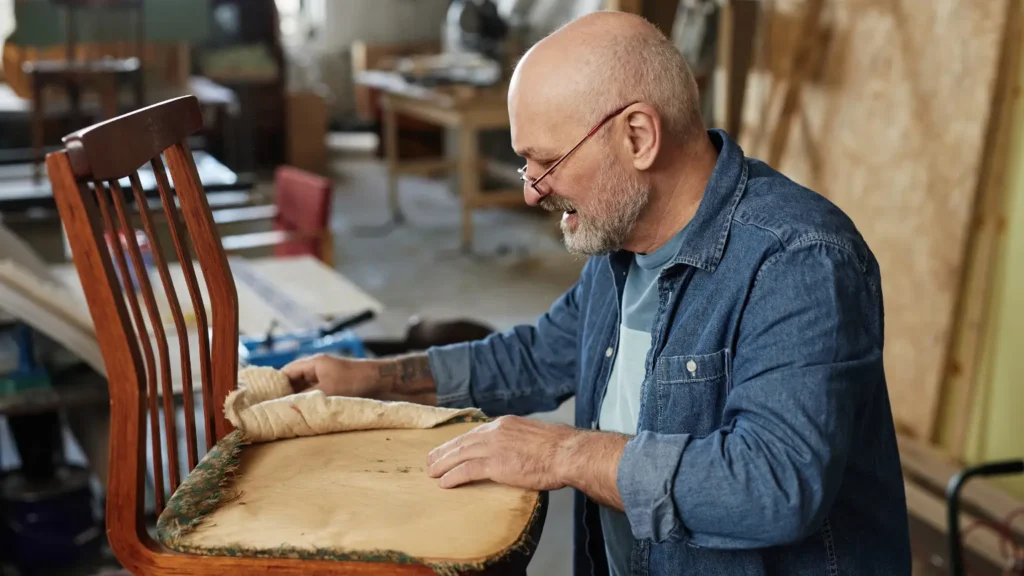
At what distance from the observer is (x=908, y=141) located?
10.9 feet

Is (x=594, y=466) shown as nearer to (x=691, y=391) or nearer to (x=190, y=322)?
(x=691, y=391)

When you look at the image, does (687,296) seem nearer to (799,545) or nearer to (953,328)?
(799,545)

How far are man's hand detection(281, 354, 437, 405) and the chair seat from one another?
0.20 meters

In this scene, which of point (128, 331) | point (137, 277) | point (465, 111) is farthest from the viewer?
point (465, 111)

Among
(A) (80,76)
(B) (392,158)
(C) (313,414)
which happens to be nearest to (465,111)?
(B) (392,158)

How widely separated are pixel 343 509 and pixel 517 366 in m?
0.62

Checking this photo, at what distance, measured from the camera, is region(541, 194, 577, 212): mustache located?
1.44 m

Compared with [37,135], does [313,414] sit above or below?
above

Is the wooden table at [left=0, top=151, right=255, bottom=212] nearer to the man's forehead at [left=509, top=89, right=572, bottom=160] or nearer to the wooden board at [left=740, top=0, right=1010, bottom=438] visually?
the wooden board at [left=740, top=0, right=1010, bottom=438]


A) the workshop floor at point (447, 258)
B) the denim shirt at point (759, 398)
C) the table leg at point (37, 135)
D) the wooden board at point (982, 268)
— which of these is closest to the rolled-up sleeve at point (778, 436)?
the denim shirt at point (759, 398)

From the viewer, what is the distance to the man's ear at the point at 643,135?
4.39 feet

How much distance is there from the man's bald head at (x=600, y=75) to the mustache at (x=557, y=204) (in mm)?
98

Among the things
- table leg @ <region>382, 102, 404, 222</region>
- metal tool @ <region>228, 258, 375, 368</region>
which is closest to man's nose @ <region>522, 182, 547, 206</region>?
metal tool @ <region>228, 258, 375, 368</region>

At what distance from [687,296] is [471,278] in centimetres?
493
